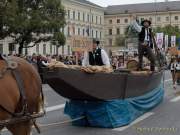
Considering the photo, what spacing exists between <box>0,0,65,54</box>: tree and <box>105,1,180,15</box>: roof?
8154 cm

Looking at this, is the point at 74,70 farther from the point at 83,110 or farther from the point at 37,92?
the point at 37,92

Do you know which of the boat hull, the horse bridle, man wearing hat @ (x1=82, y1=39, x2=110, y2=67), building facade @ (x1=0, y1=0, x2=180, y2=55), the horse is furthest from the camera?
building facade @ (x1=0, y1=0, x2=180, y2=55)

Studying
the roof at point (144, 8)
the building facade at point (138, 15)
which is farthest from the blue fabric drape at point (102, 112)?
the roof at point (144, 8)

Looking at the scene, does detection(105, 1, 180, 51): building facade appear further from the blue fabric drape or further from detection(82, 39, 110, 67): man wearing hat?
the blue fabric drape

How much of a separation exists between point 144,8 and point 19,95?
404 feet

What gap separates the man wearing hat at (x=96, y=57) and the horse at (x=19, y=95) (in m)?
3.84

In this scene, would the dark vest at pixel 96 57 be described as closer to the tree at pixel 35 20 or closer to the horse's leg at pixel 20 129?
the horse's leg at pixel 20 129

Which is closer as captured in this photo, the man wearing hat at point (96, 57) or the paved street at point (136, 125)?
the paved street at point (136, 125)

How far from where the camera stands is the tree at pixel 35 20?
38.8 metres

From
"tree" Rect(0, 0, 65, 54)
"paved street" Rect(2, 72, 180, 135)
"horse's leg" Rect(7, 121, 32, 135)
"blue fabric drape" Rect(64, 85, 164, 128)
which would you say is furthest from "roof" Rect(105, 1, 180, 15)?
"horse's leg" Rect(7, 121, 32, 135)

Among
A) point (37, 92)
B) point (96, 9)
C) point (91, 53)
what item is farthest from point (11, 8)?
point (96, 9)

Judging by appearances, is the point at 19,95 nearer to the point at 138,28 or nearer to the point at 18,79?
the point at 18,79

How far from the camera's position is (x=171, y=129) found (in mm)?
8797

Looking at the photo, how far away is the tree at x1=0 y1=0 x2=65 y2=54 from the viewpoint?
3882 centimetres
